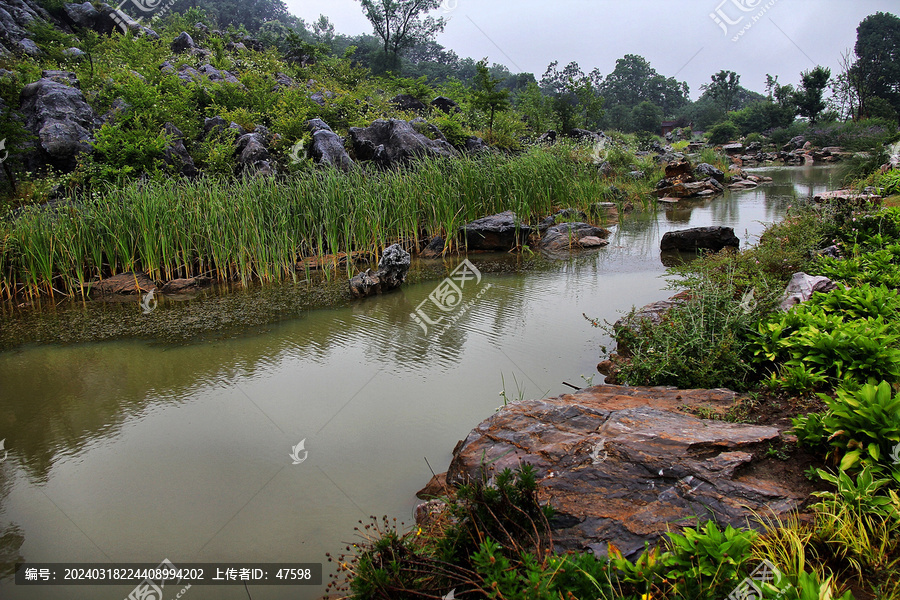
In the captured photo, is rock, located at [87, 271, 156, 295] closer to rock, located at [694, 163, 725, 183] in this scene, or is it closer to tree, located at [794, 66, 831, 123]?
rock, located at [694, 163, 725, 183]

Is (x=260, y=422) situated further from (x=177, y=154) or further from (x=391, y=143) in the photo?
(x=391, y=143)

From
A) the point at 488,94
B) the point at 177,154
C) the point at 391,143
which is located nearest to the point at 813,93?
the point at 488,94

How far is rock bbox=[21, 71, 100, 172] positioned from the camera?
11203mm

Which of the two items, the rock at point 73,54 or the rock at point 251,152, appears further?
the rock at point 73,54

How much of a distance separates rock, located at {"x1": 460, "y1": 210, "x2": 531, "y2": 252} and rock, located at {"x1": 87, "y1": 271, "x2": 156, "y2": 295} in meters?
5.32

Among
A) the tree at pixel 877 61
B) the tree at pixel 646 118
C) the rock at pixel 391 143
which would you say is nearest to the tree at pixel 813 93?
the tree at pixel 877 61

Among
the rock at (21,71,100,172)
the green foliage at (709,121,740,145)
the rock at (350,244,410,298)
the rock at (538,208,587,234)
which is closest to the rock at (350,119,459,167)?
the rock at (538,208,587,234)

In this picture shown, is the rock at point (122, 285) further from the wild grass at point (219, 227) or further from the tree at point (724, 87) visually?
the tree at point (724, 87)

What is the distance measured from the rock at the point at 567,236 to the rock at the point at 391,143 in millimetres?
4467

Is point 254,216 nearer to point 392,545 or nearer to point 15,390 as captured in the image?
point 15,390

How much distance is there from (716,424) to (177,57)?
23.5 meters

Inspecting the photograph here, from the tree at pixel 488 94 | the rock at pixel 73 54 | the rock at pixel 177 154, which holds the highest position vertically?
the rock at pixel 73 54

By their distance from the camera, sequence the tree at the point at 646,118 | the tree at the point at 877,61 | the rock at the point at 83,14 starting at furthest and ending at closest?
the tree at the point at 646,118
the tree at the point at 877,61
the rock at the point at 83,14

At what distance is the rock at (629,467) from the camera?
1.83 metres
